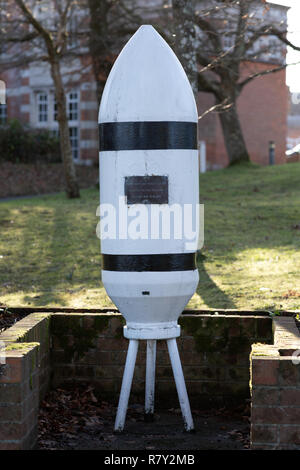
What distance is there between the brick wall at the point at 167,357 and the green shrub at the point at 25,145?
2029 cm

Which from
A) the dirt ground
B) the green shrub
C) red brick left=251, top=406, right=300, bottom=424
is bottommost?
the dirt ground

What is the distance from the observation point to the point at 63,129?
56.4ft

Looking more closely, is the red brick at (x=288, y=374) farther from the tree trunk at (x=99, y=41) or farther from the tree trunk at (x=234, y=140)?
the tree trunk at (x=234, y=140)

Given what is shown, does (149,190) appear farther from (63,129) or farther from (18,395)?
(63,129)

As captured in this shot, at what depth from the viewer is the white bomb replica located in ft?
16.9

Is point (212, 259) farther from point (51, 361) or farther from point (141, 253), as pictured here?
point (141, 253)

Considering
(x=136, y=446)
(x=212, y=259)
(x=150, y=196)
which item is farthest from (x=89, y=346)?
(x=212, y=259)

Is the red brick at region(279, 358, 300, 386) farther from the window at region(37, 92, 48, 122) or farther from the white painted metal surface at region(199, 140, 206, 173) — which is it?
the window at region(37, 92, 48, 122)

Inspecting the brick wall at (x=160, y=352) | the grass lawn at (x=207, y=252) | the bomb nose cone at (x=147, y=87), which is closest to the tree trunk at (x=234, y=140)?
the grass lawn at (x=207, y=252)

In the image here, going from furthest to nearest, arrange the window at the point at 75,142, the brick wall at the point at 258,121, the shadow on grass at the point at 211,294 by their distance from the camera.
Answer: the brick wall at the point at 258,121 < the window at the point at 75,142 < the shadow on grass at the point at 211,294

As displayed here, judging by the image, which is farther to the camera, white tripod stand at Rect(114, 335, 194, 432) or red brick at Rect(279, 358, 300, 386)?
white tripod stand at Rect(114, 335, 194, 432)

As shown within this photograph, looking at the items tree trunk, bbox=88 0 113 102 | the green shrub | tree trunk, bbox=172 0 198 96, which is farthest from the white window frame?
tree trunk, bbox=172 0 198 96

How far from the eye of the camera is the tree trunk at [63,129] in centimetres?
1698

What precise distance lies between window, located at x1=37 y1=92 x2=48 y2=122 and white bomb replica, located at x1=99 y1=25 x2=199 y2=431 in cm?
2661
